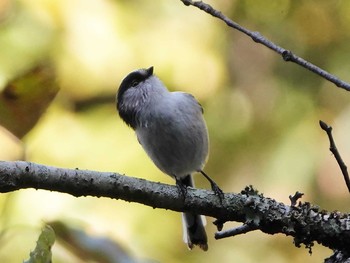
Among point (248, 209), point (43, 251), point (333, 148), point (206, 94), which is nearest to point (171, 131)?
point (206, 94)

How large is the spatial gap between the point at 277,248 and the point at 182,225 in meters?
0.56

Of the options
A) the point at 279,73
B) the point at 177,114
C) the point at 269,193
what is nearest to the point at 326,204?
the point at 269,193

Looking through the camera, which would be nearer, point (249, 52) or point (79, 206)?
point (79, 206)

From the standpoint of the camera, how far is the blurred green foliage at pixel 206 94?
8.70 ft

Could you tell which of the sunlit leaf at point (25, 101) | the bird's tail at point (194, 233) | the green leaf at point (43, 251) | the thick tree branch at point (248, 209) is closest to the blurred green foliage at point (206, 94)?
the bird's tail at point (194, 233)

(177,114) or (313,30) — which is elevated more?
(313,30)

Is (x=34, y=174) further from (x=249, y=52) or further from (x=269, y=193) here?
(x=249, y=52)

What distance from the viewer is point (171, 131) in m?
2.46

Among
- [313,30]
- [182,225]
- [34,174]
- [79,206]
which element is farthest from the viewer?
[313,30]

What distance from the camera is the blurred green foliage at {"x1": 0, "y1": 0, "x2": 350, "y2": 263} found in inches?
104

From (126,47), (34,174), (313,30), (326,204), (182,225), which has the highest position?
(313,30)

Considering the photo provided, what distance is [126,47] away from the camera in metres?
3.00

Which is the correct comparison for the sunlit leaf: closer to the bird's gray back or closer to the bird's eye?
the bird's gray back

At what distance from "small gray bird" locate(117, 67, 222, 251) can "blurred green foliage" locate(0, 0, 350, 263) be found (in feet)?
0.62
